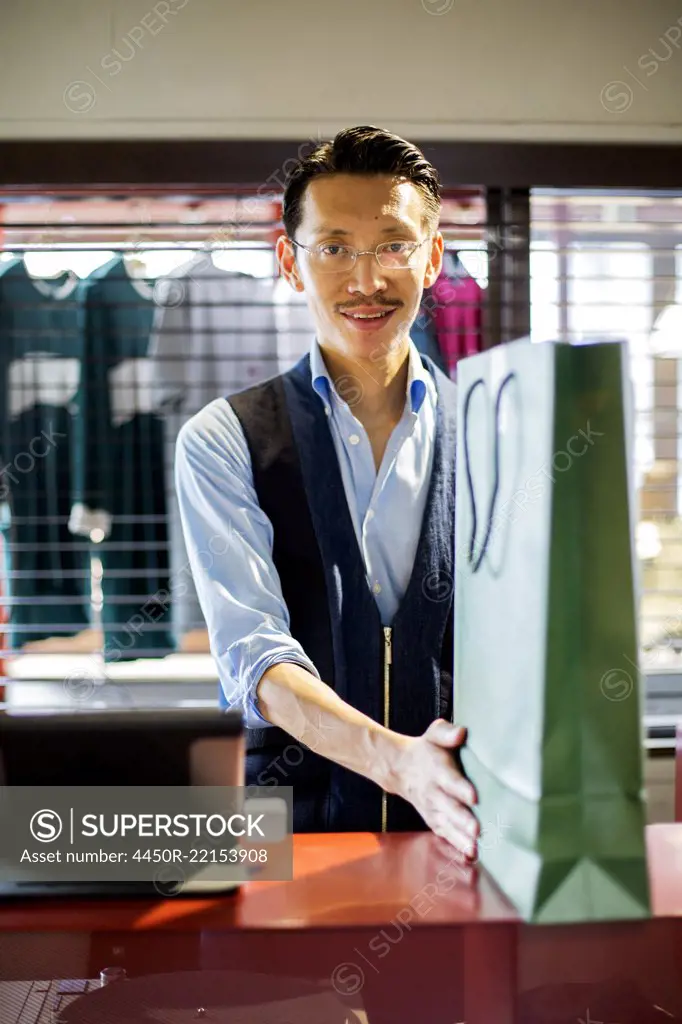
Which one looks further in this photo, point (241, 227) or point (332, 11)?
point (241, 227)

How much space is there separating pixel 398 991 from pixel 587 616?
31 cm

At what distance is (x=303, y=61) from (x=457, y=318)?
2.60ft

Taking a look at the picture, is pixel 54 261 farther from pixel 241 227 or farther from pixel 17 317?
pixel 241 227

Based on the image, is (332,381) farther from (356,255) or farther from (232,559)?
(232,559)

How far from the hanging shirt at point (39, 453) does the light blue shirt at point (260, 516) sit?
5.35ft

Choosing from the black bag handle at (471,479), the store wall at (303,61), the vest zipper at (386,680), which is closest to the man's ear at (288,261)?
the vest zipper at (386,680)

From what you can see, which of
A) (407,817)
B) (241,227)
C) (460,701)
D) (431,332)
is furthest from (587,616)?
(241,227)

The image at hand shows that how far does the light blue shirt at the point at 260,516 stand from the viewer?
1146mm

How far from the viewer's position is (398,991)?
2.23 ft

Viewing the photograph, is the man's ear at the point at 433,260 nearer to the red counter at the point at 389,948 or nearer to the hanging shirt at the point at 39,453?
the red counter at the point at 389,948

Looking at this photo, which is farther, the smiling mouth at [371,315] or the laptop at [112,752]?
the smiling mouth at [371,315]

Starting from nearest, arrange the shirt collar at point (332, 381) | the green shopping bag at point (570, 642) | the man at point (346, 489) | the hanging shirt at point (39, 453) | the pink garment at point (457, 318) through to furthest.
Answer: the green shopping bag at point (570, 642)
the man at point (346, 489)
the shirt collar at point (332, 381)
the pink garment at point (457, 318)
the hanging shirt at point (39, 453)

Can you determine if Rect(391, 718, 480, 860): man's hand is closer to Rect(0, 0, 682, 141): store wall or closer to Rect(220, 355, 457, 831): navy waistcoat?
Rect(220, 355, 457, 831): navy waistcoat

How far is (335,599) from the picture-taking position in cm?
125
